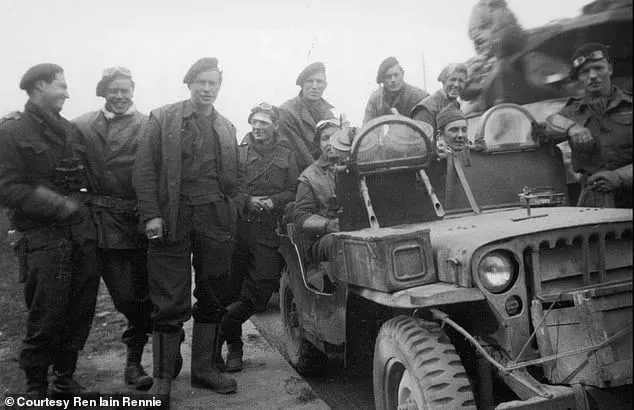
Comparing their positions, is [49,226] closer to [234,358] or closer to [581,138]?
[234,358]

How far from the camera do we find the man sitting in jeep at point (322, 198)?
4641 millimetres

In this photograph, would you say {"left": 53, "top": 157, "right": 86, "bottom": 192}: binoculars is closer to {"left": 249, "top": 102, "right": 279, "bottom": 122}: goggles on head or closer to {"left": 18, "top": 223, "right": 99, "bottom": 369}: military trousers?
{"left": 18, "top": 223, "right": 99, "bottom": 369}: military trousers

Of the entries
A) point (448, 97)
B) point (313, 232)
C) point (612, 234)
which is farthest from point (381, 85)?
point (612, 234)

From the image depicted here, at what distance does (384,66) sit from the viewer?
6520 millimetres

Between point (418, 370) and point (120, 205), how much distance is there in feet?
8.72

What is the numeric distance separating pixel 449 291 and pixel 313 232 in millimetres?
1994

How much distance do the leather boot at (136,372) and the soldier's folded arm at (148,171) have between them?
1.20m

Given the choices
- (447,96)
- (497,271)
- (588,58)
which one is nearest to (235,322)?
(447,96)

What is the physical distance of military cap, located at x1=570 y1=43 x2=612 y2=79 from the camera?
335 cm

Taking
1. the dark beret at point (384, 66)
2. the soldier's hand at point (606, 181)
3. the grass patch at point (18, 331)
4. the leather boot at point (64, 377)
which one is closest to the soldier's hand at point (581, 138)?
the soldier's hand at point (606, 181)

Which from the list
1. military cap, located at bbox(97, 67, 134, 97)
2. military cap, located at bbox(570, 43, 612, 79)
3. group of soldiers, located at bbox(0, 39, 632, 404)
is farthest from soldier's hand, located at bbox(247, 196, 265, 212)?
military cap, located at bbox(570, 43, 612, 79)

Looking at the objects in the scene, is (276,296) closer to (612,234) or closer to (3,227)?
(612,234)

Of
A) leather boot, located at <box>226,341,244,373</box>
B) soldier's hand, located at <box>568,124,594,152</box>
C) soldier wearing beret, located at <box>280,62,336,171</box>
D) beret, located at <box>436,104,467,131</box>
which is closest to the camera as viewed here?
soldier's hand, located at <box>568,124,594,152</box>

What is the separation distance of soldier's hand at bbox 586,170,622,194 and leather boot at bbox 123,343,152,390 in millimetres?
3419
